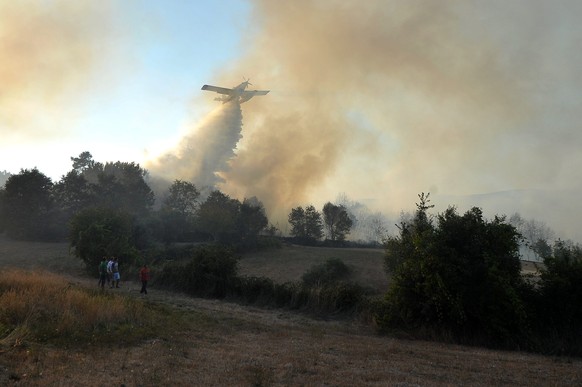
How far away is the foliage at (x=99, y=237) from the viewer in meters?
33.9

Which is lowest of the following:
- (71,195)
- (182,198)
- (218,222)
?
(218,222)

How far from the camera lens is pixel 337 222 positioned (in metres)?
80.0

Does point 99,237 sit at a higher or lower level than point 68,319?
higher

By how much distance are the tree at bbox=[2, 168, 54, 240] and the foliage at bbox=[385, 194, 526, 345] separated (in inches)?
2307

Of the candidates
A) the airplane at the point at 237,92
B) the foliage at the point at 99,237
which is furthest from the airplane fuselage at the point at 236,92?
the foliage at the point at 99,237

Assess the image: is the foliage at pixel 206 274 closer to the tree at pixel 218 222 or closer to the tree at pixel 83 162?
the tree at pixel 218 222

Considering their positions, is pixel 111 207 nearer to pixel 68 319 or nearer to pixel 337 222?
pixel 337 222

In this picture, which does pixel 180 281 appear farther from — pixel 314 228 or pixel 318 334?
pixel 314 228

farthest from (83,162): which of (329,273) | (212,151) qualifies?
(329,273)

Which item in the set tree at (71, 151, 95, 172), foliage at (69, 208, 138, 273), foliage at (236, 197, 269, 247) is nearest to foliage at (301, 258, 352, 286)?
foliage at (69, 208, 138, 273)

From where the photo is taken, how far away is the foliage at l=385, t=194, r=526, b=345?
46.0 feet

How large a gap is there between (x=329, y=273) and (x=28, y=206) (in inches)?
1919

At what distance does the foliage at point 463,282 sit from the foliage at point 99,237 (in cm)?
2568

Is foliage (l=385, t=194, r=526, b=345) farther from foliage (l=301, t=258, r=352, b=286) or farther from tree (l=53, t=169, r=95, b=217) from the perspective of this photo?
tree (l=53, t=169, r=95, b=217)
